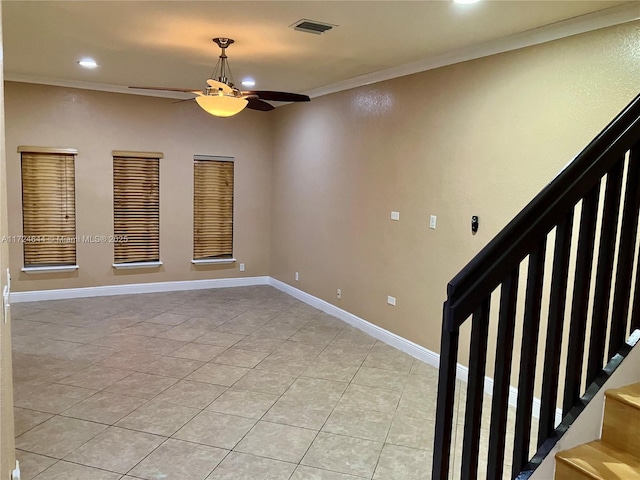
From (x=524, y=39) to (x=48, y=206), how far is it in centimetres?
584

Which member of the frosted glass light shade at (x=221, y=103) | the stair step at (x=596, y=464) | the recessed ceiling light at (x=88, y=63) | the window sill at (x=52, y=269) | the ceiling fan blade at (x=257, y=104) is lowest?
the window sill at (x=52, y=269)

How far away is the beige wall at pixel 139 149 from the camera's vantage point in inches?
248

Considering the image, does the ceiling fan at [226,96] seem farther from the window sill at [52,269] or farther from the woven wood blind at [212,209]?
the window sill at [52,269]

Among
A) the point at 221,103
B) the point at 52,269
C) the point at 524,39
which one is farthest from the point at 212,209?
the point at 524,39

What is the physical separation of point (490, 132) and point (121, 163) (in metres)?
4.98

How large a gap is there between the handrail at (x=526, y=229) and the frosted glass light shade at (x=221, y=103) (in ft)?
9.26

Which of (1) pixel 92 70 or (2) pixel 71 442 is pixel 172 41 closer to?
(1) pixel 92 70

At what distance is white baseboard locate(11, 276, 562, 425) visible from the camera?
4805 millimetres

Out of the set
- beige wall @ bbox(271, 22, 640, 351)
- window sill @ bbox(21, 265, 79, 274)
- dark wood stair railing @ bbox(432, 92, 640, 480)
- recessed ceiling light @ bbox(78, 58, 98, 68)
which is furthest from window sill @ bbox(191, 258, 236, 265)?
dark wood stair railing @ bbox(432, 92, 640, 480)

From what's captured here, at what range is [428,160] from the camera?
4.60 metres

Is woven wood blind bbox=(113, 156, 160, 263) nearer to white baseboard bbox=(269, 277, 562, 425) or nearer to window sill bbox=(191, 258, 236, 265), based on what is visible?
window sill bbox=(191, 258, 236, 265)

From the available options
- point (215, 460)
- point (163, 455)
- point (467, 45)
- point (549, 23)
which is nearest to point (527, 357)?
point (215, 460)

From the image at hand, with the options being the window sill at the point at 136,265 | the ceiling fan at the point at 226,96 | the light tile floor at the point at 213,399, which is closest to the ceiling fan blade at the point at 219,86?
the ceiling fan at the point at 226,96

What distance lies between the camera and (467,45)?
4000mm
